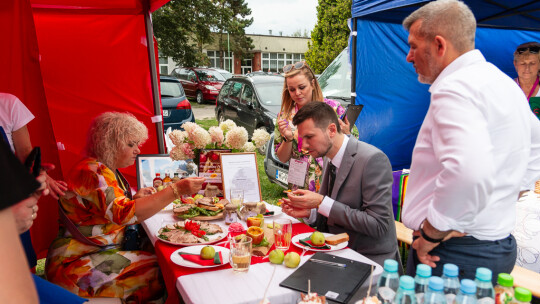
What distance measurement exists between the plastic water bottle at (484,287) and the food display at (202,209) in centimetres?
177

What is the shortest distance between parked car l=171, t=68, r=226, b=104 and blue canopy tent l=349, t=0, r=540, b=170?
501 inches

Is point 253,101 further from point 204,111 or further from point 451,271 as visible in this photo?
point 451,271

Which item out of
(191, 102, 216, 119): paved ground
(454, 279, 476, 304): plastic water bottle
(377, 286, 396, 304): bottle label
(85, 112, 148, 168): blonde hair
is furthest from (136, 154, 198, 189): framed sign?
(191, 102, 216, 119): paved ground

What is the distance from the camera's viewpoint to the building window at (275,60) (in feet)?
115

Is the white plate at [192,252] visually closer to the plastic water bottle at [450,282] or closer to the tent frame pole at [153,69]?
the plastic water bottle at [450,282]

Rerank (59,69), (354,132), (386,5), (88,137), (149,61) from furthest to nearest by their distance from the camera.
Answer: (149,61), (59,69), (386,5), (354,132), (88,137)

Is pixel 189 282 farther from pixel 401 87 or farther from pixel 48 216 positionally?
A: pixel 401 87

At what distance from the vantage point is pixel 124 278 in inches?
92.0

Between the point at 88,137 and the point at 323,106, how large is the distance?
155 centimetres

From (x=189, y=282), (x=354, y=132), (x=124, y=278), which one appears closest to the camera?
(x=189, y=282)

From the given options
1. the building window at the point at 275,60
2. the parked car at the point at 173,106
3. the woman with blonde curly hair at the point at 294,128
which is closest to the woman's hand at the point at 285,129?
the woman with blonde curly hair at the point at 294,128

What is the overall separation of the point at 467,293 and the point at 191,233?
1595 mm

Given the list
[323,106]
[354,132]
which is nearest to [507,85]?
[323,106]

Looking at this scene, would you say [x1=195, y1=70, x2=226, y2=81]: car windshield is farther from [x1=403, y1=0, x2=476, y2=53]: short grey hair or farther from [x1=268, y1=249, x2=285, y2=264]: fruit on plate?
[x1=403, y1=0, x2=476, y2=53]: short grey hair
